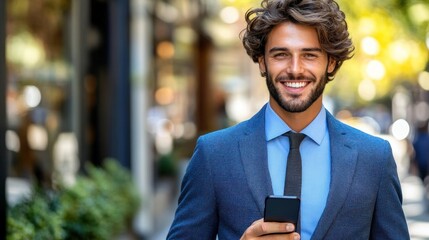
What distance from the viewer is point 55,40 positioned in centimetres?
1046

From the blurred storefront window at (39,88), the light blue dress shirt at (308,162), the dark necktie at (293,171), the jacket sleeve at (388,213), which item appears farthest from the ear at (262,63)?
the blurred storefront window at (39,88)

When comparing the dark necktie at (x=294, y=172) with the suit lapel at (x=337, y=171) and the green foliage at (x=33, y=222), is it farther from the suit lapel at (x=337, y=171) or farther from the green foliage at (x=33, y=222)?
the green foliage at (x=33, y=222)

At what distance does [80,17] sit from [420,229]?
18.4 feet

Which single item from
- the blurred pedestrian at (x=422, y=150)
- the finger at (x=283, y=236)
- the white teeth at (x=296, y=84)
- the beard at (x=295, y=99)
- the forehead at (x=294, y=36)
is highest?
the forehead at (x=294, y=36)

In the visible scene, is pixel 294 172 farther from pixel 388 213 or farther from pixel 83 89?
pixel 83 89

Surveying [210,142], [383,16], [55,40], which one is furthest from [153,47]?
[210,142]

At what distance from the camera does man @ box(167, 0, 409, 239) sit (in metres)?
2.81

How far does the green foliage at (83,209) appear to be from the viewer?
671cm

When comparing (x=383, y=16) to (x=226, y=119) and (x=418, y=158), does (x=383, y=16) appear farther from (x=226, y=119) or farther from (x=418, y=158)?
(x=226, y=119)

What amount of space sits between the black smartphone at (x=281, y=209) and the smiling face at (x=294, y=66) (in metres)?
0.35

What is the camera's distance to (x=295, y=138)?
9.43 feet

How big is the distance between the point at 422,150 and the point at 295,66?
47.8 feet

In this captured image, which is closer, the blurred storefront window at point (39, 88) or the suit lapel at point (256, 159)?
the suit lapel at point (256, 159)

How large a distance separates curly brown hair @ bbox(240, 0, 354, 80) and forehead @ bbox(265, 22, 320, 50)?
13 mm
